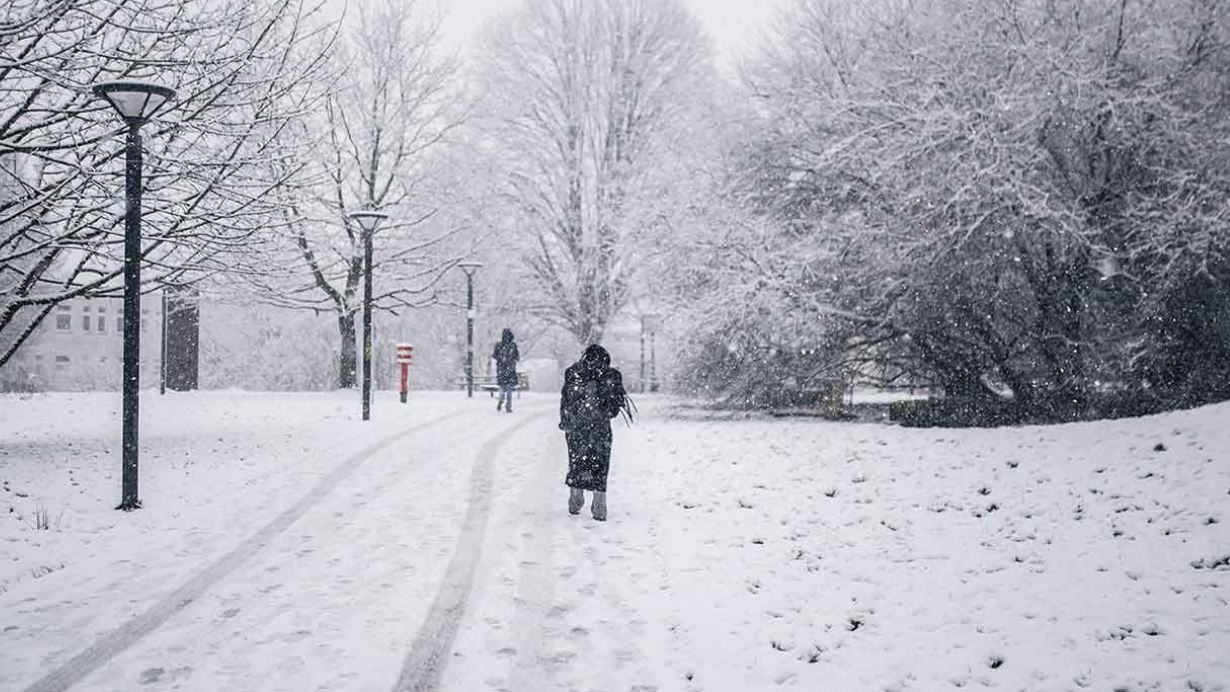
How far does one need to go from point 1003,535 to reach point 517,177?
20.3 meters

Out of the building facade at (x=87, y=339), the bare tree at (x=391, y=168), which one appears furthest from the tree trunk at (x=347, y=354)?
the building facade at (x=87, y=339)

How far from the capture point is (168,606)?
17.1 ft

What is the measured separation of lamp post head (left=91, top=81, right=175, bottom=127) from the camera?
7301 millimetres

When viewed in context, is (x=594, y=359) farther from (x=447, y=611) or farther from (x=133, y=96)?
(x=133, y=96)

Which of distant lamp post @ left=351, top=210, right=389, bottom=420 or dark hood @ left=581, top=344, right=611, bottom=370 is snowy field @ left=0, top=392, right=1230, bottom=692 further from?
distant lamp post @ left=351, top=210, right=389, bottom=420

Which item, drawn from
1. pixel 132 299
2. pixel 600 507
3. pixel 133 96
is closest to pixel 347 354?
pixel 132 299

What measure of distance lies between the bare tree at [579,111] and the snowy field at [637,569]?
1486 centimetres

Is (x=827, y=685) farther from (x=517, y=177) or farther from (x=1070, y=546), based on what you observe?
(x=517, y=177)

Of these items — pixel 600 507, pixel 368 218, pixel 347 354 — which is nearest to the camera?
pixel 600 507

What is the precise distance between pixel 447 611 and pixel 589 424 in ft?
10.1

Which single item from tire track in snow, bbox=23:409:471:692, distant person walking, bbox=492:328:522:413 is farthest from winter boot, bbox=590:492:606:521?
distant person walking, bbox=492:328:522:413

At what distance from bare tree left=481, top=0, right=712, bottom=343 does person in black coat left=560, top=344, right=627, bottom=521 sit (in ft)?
54.4

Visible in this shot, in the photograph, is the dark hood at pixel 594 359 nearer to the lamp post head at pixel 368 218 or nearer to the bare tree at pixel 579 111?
the lamp post head at pixel 368 218

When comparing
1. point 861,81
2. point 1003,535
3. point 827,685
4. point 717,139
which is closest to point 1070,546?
point 1003,535
